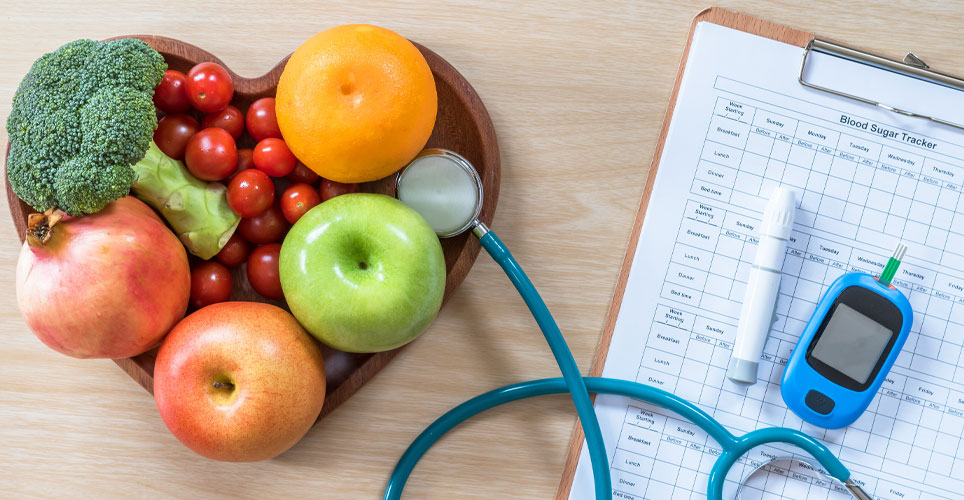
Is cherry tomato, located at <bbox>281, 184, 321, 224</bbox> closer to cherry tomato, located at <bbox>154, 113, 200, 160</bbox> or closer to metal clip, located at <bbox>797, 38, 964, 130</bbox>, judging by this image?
cherry tomato, located at <bbox>154, 113, 200, 160</bbox>

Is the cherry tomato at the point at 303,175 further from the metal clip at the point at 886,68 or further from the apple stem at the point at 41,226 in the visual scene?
the metal clip at the point at 886,68

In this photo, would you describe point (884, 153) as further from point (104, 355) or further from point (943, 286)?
point (104, 355)

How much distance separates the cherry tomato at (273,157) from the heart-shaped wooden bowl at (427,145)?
0.05 m

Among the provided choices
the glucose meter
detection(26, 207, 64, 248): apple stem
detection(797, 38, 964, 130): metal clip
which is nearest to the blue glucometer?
the glucose meter

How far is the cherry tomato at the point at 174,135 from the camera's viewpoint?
68 cm

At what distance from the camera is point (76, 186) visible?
1.93 feet

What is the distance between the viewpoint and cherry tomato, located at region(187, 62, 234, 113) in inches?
26.3

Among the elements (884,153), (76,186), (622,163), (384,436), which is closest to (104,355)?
(76,186)

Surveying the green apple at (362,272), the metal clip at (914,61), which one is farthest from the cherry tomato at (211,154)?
the metal clip at (914,61)

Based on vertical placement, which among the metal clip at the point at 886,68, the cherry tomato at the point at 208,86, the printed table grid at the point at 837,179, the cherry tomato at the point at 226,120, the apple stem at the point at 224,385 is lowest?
the apple stem at the point at 224,385

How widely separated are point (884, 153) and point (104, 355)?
2.76 feet

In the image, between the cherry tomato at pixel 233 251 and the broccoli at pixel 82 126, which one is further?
the cherry tomato at pixel 233 251

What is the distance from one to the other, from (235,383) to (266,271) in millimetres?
125

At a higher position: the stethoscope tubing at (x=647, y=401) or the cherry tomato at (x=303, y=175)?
the cherry tomato at (x=303, y=175)
